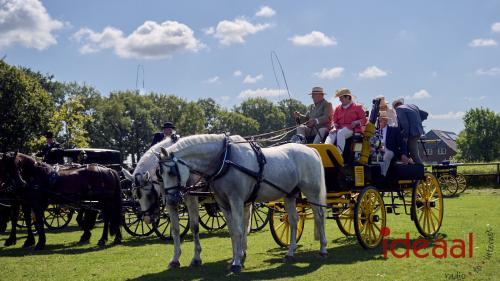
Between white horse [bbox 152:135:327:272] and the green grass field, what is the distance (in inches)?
24.2

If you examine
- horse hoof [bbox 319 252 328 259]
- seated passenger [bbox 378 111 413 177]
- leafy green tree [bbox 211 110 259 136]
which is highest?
leafy green tree [bbox 211 110 259 136]

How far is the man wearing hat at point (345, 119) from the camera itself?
33.5 feet

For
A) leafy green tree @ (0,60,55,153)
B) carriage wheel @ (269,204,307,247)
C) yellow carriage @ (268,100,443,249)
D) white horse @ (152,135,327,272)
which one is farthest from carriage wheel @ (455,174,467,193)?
leafy green tree @ (0,60,55,153)

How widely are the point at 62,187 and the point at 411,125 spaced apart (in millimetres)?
7659

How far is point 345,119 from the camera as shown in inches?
410

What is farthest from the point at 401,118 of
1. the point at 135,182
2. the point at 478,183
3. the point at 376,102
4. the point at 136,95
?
the point at 136,95

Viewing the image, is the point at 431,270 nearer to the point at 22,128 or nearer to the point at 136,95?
the point at 22,128

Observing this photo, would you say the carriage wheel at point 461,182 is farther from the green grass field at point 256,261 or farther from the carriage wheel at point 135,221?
the carriage wheel at point 135,221

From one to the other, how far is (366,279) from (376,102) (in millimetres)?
4156

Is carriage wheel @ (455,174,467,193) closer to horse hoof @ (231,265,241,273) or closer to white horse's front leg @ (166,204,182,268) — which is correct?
white horse's front leg @ (166,204,182,268)

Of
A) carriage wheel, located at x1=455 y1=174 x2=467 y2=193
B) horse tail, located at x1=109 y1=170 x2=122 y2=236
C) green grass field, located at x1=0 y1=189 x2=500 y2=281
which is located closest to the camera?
green grass field, located at x1=0 y1=189 x2=500 y2=281

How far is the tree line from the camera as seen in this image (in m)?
34.0

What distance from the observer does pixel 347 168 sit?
Result: 998 centimetres
